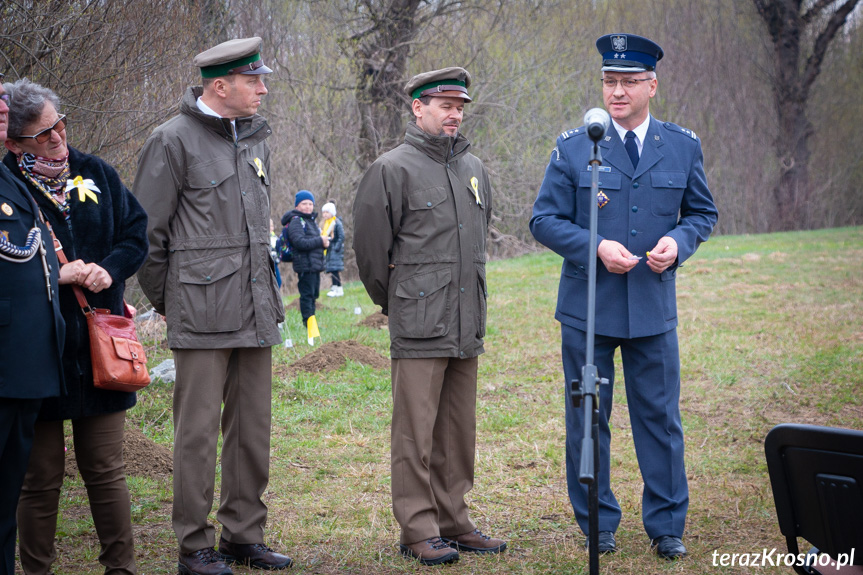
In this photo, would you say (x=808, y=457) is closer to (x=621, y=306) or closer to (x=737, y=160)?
(x=621, y=306)

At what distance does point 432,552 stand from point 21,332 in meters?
2.02

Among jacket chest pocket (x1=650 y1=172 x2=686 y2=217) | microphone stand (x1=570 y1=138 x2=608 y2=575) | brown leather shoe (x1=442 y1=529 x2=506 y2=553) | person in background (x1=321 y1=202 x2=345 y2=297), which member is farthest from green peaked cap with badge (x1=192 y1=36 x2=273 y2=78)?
person in background (x1=321 y1=202 x2=345 y2=297)

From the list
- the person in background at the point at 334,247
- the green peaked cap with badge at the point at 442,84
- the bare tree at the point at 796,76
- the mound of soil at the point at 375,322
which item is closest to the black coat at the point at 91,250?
the green peaked cap with badge at the point at 442,84

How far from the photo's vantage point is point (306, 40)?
53.7ft

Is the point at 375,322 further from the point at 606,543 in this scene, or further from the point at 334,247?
the point at 606,543

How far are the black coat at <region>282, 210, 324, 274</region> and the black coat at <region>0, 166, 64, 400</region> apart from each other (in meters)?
8.52

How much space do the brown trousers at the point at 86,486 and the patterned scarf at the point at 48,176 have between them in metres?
0.85

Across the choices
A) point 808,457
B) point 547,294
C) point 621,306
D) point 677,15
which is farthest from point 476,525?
point 677,15

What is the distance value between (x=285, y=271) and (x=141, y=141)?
38.0 feet

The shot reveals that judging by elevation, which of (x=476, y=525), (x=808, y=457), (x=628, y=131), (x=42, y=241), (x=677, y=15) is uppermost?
(x=677, y=15)

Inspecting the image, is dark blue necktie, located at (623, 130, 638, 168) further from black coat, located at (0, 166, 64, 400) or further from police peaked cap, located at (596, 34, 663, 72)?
black coat, located at (0, 166, 64, 400)

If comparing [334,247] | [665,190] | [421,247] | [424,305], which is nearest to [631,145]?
[665,190]

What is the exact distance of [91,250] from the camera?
344 cm

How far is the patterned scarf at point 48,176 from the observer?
10.8ft
